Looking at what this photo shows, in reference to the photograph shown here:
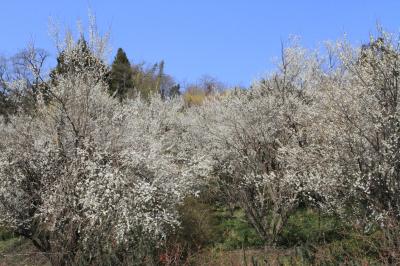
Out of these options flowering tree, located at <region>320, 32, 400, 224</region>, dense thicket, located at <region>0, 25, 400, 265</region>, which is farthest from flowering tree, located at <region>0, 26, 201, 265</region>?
flowering tree, located at <region>320, 32, 400, 224</region>

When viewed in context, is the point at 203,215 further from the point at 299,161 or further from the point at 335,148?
the point at 335,148

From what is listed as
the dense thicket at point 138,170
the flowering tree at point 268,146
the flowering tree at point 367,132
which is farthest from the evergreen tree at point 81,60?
the flowering tree at point 367,132

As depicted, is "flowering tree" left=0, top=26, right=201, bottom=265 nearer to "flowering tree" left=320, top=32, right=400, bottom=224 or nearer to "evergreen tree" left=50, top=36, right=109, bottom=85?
"evergreen tree" left=50, top=36, right=109, bottom=85

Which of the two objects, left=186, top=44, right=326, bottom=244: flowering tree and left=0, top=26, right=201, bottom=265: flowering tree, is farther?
left=186, top=44, right=326, bottom=244: flowering tree

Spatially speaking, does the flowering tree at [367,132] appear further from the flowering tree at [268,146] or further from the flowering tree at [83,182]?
the flowering tree at [83,182]

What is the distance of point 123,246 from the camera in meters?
8.86

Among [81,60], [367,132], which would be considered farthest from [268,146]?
[81,60]

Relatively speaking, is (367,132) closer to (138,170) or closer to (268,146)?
(268,146)

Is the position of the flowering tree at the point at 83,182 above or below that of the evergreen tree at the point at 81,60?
below

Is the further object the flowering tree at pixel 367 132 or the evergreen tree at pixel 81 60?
the evergreen tree at pixel 81 60

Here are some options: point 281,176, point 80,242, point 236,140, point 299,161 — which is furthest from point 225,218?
point 80,242

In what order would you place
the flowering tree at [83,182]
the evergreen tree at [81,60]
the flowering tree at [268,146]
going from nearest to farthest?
the flowering tree at [83,182]
the evergreen tree at [81,60]
the flowering tree at [268,146]

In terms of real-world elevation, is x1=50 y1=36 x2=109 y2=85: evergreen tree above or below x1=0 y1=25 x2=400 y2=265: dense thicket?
above

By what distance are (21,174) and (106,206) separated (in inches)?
81.1
